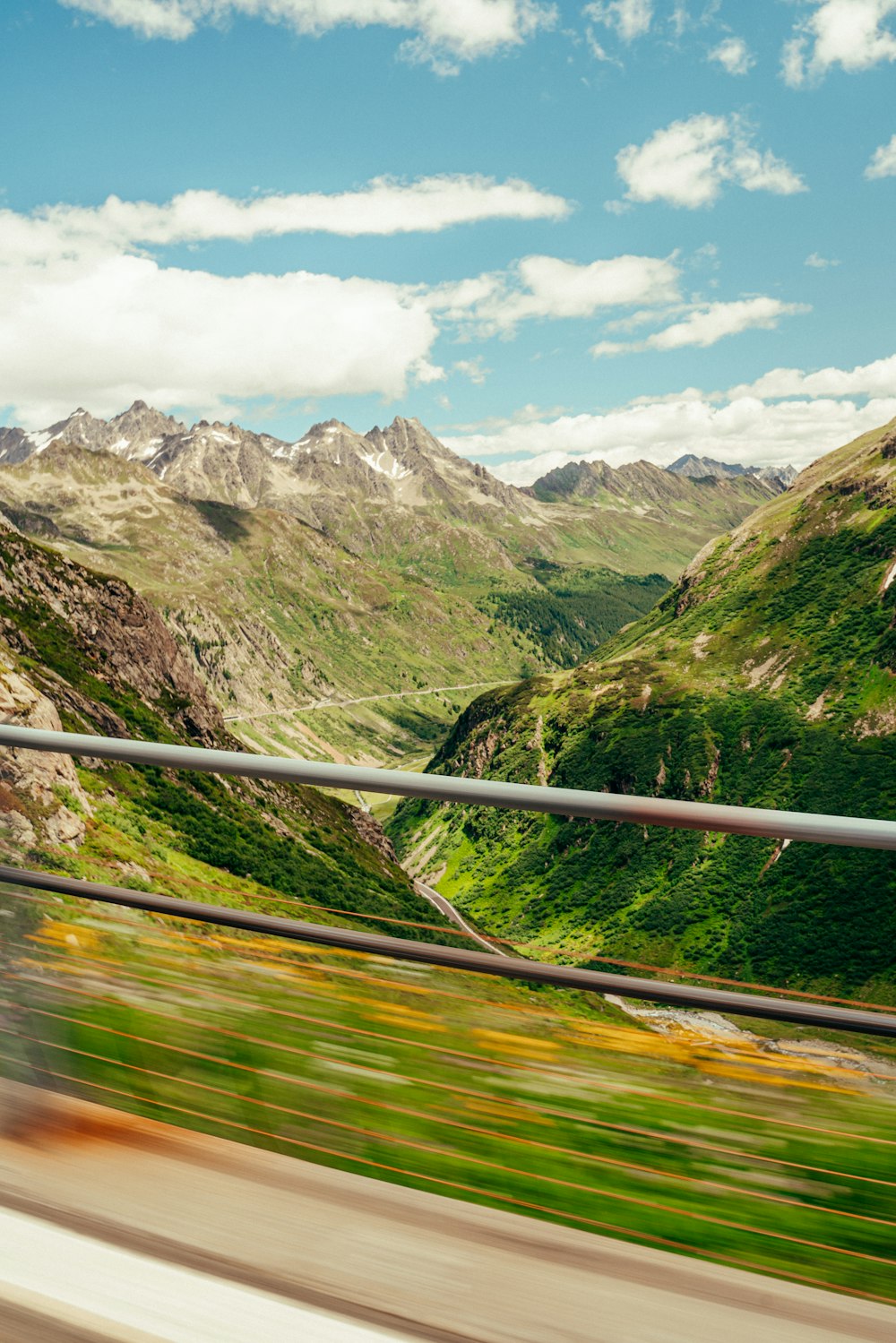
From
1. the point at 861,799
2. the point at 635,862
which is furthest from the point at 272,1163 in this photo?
the point at 861,799

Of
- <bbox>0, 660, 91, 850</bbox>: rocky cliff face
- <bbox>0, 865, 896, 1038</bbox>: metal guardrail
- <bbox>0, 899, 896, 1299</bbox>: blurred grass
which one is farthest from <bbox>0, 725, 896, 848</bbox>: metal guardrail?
<bbox>0, 660, 91, 850</bbox>: rocky cliff face

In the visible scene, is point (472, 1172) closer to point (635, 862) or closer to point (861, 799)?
point (635, 862)

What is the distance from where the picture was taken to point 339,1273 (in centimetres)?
221

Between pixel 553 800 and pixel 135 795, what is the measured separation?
851 inches

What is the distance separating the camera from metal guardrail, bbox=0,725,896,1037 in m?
2.47

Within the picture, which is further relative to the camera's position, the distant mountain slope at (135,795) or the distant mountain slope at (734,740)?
the distant mountain slope at (734,740)

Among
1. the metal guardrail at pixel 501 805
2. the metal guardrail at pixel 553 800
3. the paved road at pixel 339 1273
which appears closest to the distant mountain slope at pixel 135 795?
the metal guardrail at pixel 501 805

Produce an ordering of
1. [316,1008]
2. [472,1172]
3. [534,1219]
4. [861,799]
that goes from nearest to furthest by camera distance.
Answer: [534,1219] < [472,1172] < [316,1008] < [861,799]

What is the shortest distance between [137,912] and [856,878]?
70462mm

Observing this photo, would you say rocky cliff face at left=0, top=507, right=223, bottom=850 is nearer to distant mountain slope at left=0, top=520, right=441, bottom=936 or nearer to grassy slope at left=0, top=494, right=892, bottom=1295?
distant mountain slope at left=0, top=520, right=441, bottom=936

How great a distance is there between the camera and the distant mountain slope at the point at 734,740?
216 feet

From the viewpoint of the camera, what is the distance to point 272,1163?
271cm

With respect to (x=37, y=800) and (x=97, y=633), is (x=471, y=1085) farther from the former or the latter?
(x=97, y=633)

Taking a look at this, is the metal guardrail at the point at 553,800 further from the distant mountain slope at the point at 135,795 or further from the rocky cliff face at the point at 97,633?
the rocky cliff face at the point at 97,633
